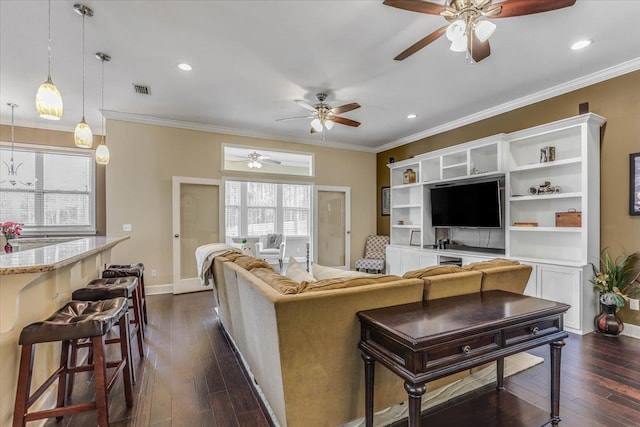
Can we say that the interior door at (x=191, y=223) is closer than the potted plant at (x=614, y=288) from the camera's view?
No

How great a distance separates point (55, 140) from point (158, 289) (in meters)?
3.34

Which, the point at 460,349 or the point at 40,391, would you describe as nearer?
the point at 460,349

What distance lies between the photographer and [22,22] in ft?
8.43

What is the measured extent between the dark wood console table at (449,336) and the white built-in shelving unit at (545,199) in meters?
2.12

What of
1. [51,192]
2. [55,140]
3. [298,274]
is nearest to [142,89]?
[55,140]

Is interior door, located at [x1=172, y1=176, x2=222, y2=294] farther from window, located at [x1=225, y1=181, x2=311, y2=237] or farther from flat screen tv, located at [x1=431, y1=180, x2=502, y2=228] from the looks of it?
flat screen tv, located at [x1=431, y1=180, x2=502, y2=228]

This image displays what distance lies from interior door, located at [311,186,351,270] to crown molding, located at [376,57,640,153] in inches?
82.2

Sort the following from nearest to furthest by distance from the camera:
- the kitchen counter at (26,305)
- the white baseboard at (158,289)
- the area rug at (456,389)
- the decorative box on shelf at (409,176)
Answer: the kitchen counter at (26,305)
the area rug at (456,389)
the white baseboard at (158,289)
the decorative box on shelf at (409,176)

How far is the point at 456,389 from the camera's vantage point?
7.18 feet

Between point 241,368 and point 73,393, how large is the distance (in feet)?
3.91

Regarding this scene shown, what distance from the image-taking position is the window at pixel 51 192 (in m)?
5.11

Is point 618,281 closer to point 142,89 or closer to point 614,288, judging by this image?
point 614,288

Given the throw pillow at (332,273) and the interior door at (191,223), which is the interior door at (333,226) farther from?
the throw pillow at (332,273)

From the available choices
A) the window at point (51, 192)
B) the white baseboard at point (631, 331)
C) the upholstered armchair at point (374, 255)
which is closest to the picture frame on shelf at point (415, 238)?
the upholstered armchair at point (374, 255)
